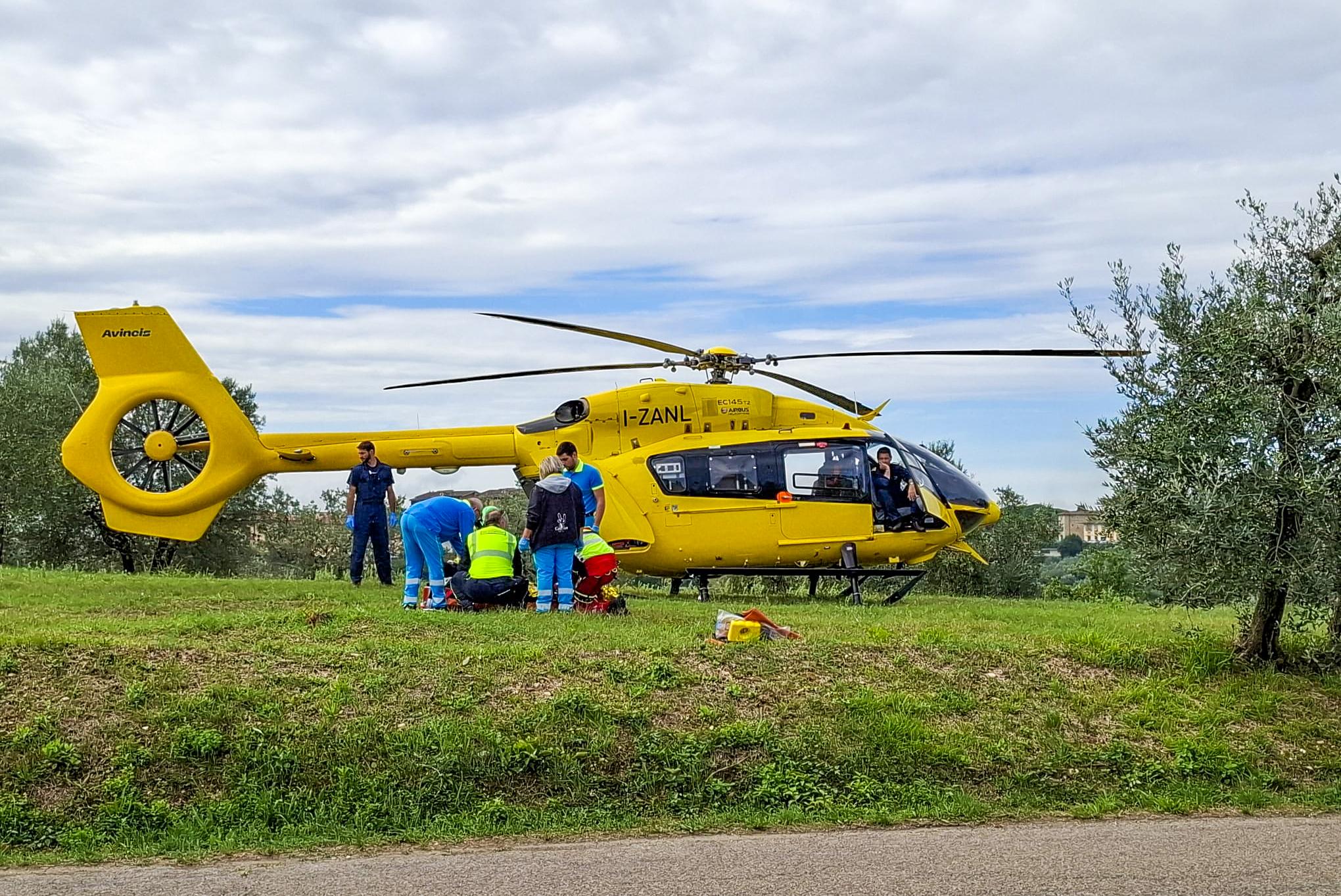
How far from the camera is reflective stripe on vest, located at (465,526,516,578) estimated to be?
13.8 m

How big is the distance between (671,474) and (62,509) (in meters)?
23.2

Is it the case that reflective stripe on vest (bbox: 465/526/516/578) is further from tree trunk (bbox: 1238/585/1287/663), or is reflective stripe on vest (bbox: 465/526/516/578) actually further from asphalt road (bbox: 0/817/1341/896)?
tree trunk (bbox: 1238/585/1287/663)

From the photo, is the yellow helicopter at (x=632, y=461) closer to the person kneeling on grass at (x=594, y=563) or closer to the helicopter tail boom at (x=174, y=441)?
the helicopter tail boom at (x=174, y=441)

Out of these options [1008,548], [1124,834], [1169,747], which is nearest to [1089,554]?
[1008,548]

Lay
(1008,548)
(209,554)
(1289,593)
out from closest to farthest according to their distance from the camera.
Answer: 1. (1289,593)
2. (1008,548)
3. (209,554)

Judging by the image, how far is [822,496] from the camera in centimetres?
1727

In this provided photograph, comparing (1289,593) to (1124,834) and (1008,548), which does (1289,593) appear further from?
(1008,548)

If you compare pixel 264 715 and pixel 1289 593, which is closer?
pixel 264 715

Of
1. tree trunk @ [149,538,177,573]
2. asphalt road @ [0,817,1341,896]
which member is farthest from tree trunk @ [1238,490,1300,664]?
tree trunk @ [149,538,177,573]

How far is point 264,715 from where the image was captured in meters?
9.44

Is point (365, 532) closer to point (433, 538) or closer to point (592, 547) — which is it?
point (433, 538)

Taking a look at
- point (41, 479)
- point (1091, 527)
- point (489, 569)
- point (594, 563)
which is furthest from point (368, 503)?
point (41, 479)

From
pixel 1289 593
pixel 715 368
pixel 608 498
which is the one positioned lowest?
pixel 1289 593

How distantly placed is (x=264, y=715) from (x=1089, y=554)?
25.7 metres
